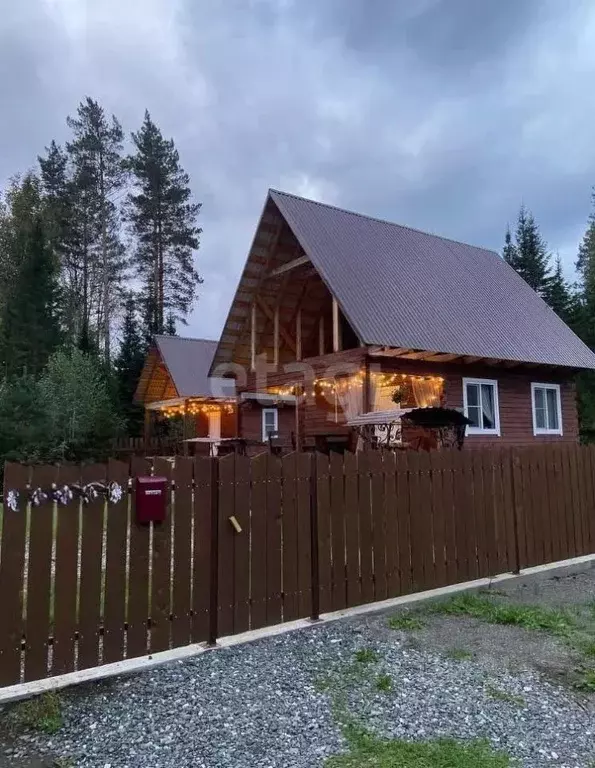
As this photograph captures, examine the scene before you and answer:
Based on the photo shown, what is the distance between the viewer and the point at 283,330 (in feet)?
53.9

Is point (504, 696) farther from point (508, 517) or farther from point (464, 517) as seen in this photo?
point (508, 517)

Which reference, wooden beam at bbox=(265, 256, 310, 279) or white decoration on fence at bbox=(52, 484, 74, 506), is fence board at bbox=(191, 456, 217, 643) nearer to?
white decoration on fence at bbox=(52, 484, 74, 506)

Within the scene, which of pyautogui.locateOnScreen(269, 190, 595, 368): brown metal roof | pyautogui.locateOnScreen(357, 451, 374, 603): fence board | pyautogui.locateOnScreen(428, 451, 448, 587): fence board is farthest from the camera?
pyautogui.locateOnScreen(269, 190, 595, 368): brown metal roof

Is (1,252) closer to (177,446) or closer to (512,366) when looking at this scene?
(177,446)

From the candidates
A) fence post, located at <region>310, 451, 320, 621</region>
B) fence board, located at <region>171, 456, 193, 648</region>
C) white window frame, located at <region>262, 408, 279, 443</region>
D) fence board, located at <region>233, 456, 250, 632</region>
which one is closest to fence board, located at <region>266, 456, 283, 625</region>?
fence board, located at <region>233, 456, 250, 632</region>

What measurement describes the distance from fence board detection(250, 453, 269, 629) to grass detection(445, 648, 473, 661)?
55.4 inches

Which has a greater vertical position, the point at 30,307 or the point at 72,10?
the point at 72,10

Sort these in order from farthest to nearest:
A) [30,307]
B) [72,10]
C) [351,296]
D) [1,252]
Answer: [1,252] → [30,307] → [72,10] → [351,296]

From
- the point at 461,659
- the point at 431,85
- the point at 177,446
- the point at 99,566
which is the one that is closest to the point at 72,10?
the point at 431,85

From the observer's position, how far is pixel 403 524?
5324 millimetres

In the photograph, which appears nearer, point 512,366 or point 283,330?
point 512,366

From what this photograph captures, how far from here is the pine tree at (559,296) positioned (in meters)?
29.7

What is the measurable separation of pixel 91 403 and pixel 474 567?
54.4 feet

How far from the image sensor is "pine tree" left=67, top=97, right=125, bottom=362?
3170cm
